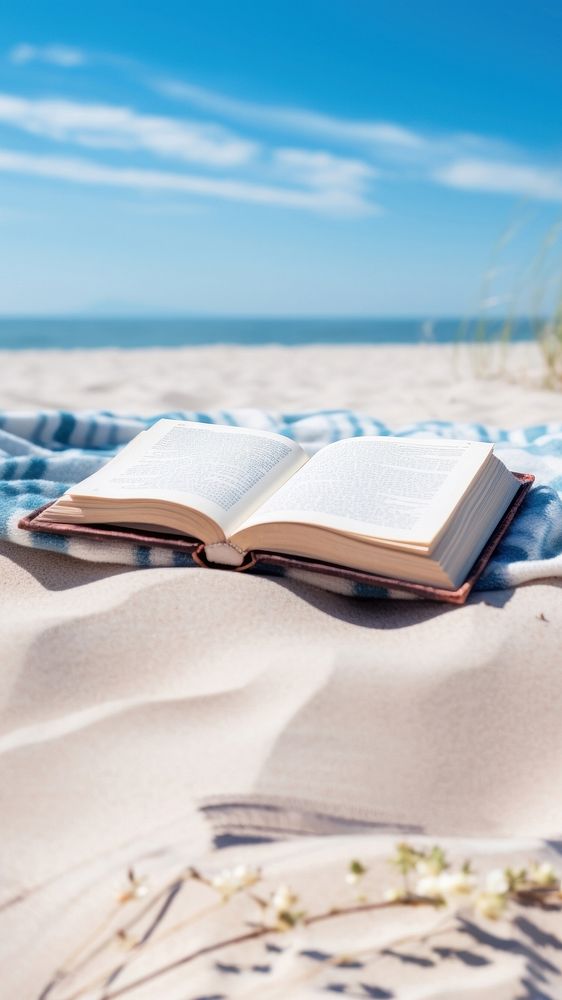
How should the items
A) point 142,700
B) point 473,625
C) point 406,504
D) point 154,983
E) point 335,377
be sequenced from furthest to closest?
point 335,377
point 406,504
point 473,625
point 142,700
point 154,983

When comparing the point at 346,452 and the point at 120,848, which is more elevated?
the point at 346,452

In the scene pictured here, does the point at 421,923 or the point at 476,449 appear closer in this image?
the point at 421,923

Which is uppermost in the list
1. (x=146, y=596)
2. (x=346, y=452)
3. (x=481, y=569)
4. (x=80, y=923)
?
(x=346, y=452)

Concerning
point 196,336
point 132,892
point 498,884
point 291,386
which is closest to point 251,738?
point 132,892

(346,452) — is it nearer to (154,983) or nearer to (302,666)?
(302,666)

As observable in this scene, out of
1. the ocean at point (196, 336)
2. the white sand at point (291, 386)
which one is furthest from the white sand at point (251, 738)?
the ocean at point (196, 336)

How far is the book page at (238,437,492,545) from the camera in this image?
4.03 ft

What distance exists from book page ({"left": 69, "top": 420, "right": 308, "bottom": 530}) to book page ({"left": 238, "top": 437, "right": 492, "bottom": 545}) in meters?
0.05

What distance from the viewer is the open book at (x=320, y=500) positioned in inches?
48.4

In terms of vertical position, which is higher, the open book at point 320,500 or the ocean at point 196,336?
the open book at point 320,500

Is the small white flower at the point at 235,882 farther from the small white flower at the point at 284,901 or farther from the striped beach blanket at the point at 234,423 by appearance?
the striped beach blanket at the point at 234,423

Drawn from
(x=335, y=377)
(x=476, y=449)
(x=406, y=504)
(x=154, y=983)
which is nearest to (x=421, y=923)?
(x=154, y=983)

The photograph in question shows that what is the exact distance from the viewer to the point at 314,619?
1245 millimetres

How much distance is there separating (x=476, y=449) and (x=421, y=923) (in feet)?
2.81
